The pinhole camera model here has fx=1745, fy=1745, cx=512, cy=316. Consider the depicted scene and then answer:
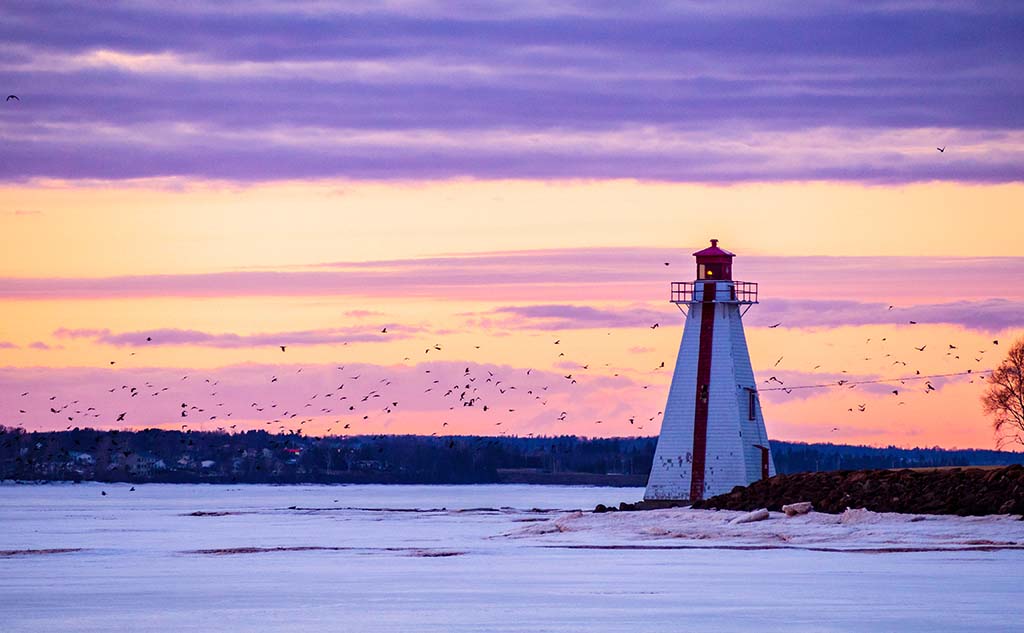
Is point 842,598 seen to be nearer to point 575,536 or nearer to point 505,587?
point 505,587

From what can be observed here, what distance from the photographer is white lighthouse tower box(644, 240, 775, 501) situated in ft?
194

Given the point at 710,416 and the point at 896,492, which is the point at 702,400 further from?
the point at 896,492

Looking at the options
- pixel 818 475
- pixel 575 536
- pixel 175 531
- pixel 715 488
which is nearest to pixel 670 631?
pixel 575 536

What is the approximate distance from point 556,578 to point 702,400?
2837 cm

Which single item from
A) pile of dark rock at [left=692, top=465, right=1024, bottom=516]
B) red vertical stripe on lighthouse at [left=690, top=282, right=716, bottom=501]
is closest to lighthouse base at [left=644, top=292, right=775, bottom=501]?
red vertical stripe on lighthouse at [left=690, top=282, right=716, bottom=501]

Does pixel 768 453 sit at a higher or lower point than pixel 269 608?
higher


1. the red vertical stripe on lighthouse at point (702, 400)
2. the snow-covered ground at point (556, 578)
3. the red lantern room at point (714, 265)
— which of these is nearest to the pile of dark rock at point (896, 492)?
the snow-covered ground at point (556, 578)

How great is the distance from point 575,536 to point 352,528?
15.2 meters

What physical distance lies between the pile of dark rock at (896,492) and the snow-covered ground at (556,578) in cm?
108

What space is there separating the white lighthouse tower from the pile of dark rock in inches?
188

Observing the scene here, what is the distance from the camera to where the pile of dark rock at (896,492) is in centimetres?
4394

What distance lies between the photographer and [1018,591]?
27.6 meters

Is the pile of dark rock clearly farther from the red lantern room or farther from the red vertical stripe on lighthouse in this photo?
the red lantern room

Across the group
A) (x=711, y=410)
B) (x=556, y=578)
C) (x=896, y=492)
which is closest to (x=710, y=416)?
(x=711, y=410)
